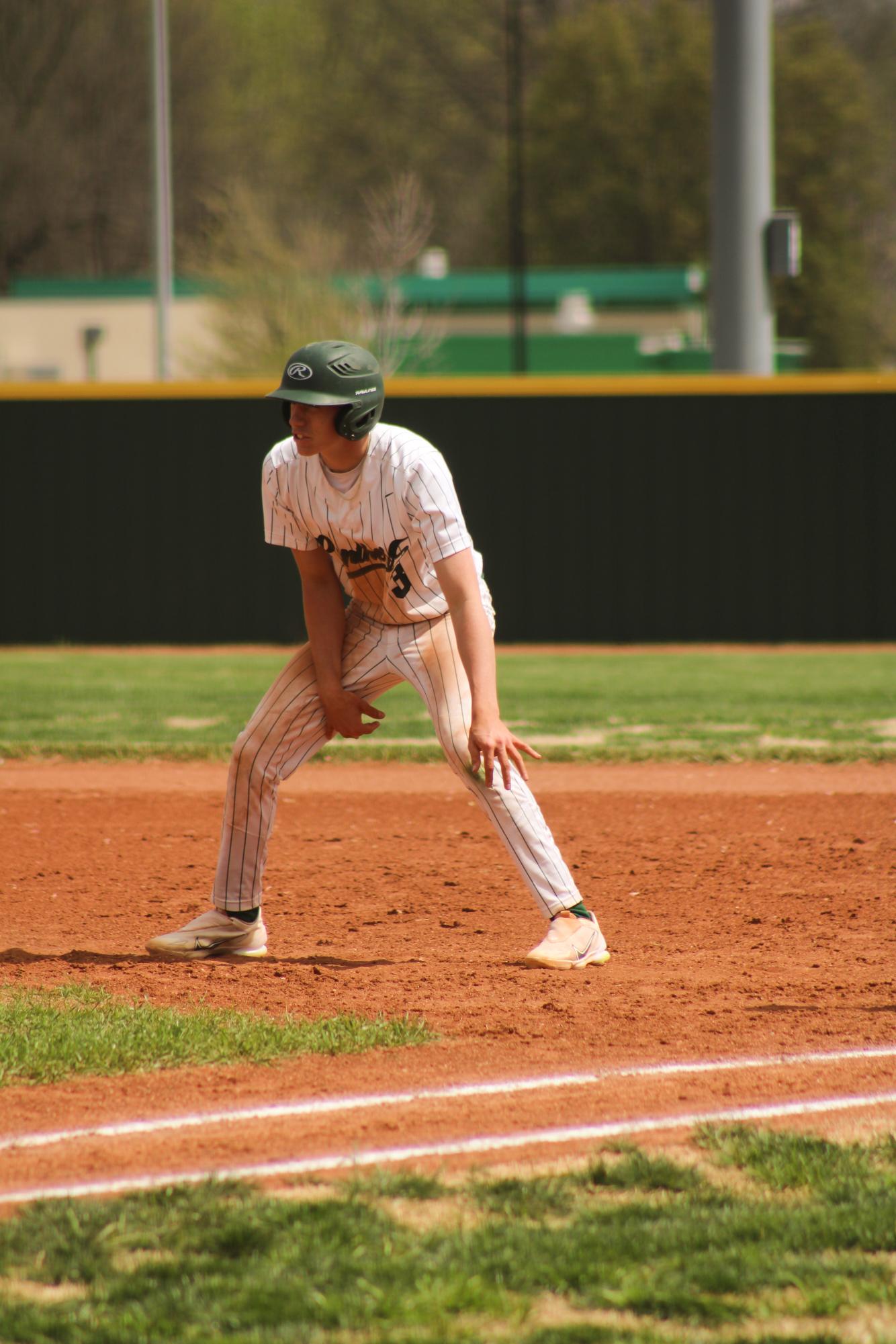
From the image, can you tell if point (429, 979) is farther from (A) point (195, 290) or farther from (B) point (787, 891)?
(A) point (195, 290)

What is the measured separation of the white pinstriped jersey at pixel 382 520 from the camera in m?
4.53

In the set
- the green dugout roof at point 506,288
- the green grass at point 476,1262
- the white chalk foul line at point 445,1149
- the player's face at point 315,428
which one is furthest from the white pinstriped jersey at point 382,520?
the green dugout roof at point 506,288

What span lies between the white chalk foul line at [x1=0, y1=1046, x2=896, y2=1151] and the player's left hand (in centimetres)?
92

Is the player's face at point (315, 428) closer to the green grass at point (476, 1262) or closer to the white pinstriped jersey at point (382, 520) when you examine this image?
the white pinstriped jersey at point (382, 520)

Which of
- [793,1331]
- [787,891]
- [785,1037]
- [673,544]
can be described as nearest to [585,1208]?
[793,1331]

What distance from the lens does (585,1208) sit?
10.3 feet

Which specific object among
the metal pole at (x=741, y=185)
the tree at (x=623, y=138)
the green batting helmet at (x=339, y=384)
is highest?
the tree at (x=623, y=138)

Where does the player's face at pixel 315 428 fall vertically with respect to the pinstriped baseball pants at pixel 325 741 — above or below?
above

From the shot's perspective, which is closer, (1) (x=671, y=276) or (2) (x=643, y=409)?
(2) (x=643, y=409)

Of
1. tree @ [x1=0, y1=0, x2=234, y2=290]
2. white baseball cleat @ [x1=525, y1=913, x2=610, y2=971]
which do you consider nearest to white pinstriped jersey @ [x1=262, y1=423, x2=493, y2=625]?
white baseball cleat @ [x1=525, y1=913, x2=610, y2=971]

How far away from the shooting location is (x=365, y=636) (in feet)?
16.5

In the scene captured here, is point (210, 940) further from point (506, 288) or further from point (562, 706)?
point (506, 288)

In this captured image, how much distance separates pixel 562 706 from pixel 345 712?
6150 mm

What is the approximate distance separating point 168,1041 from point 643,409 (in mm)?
A: 11317
